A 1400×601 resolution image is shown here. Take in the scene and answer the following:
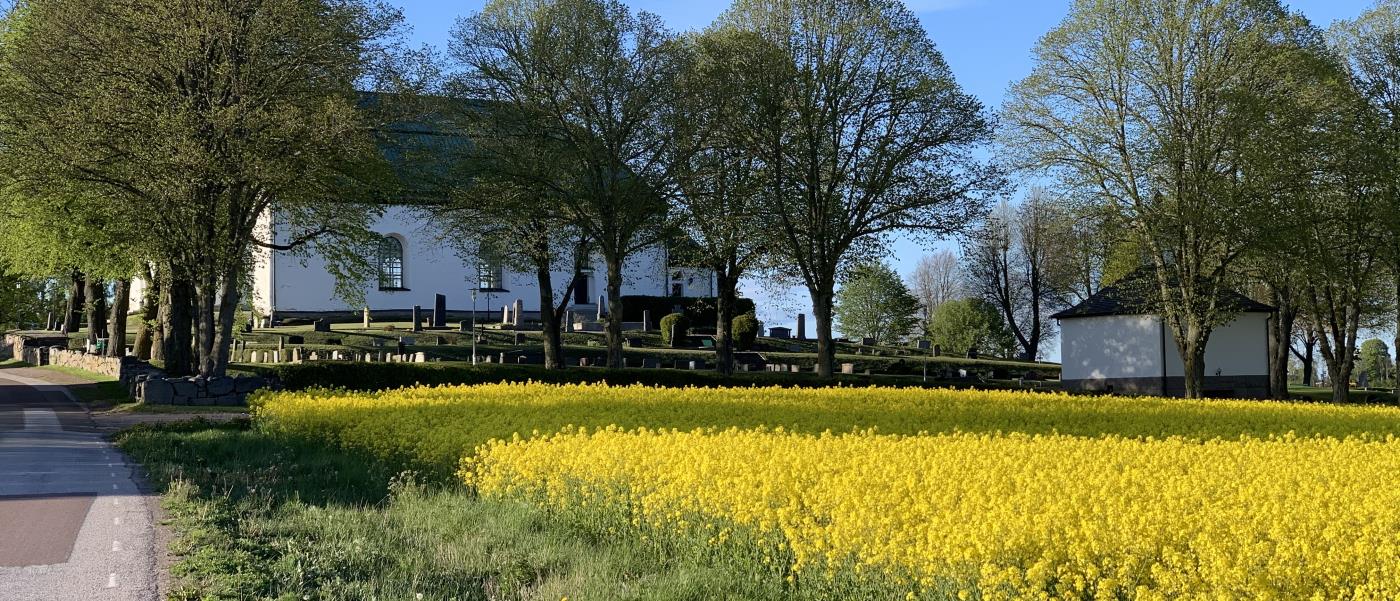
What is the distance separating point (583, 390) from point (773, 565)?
1699cm

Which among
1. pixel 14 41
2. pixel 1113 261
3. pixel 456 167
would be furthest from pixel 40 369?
pixel 1113 261

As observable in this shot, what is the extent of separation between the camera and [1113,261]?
140 feet

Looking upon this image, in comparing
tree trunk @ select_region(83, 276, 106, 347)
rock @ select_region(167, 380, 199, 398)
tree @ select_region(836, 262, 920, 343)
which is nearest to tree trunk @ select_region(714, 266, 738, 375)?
rock @ select_region(167, 380, 199, 398)

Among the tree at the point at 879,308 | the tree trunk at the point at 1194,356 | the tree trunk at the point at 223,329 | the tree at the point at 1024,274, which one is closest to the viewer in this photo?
the tree trunk at the point at 223,329

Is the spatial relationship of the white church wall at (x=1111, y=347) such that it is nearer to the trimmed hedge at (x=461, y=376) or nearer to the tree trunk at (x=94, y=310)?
the trimmed hedge at (x=461, y=376)

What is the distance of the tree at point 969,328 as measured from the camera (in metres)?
73.5

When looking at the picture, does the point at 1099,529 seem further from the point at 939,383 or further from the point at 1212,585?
the point at 939,383

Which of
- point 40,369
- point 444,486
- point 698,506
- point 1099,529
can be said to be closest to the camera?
point 1099,529

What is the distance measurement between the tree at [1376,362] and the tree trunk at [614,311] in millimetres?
52580

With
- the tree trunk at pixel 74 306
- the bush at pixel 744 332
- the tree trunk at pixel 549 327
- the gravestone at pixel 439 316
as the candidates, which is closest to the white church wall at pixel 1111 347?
the bush at pixel 744 332

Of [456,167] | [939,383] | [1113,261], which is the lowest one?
[939,383]

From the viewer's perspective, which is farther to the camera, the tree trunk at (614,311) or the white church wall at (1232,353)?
the white church wall at (1232,353)

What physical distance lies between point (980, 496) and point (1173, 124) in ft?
106

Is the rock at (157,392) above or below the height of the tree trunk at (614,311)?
below
